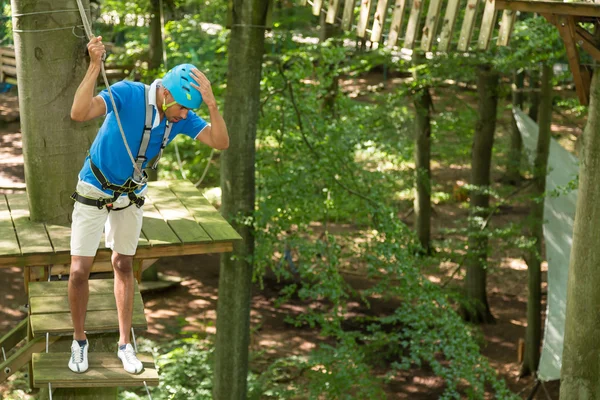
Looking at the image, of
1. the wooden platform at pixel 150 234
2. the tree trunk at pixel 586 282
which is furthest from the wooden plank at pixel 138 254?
the tree trunk at pixel 586 282

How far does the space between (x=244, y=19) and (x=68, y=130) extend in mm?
2713

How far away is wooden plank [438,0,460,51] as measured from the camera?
220 inches

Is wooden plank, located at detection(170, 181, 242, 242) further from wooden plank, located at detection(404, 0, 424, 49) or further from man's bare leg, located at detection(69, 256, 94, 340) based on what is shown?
wooden plank, located at detection(404, 0, 424, 49)

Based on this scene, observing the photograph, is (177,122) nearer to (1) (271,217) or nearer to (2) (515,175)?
(1) (271,217)

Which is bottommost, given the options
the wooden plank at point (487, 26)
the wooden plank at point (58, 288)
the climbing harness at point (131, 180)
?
the wooden plank at point (58, 288)

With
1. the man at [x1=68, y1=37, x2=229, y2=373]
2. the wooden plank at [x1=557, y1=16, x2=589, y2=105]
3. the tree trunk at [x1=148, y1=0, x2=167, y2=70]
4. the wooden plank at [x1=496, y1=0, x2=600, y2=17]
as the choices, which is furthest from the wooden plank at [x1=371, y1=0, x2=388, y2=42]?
the tree trunk at [x1=148, y1=0, x2=167, y2=70]

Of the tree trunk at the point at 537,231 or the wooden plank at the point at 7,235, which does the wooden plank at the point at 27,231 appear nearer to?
the wooden plank at the point at 7,235

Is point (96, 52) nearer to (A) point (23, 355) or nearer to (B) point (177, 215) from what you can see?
(A) point (23, 355)

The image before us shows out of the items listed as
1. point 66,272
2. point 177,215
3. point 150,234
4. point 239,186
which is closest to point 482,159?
point 239,186

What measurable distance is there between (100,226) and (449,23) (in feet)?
9.49

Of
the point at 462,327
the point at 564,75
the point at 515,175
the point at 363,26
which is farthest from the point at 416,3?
the point at 515,175

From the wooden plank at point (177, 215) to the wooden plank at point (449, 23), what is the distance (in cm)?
211

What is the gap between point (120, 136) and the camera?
12.8ft

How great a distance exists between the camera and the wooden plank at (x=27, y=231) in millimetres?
4738
